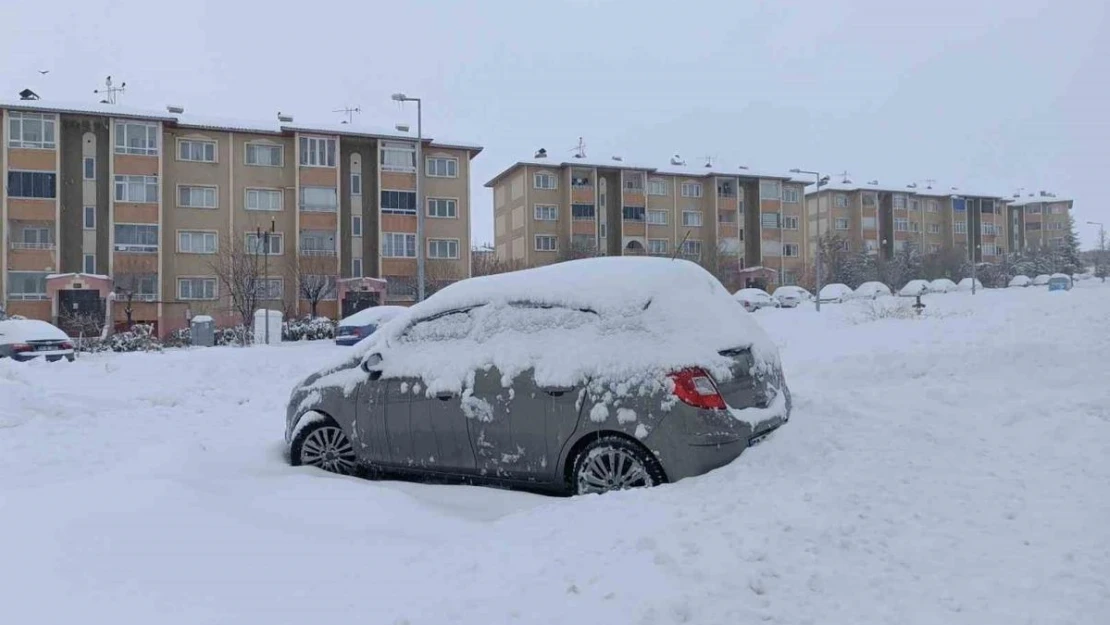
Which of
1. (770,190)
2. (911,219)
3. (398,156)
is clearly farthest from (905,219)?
(398,156)

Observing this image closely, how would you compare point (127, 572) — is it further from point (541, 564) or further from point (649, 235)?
point (649, 235)

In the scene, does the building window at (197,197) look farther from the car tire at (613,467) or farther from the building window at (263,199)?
the car tire at (613,467)

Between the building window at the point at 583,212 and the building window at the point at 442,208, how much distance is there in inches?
585

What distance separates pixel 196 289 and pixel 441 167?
16432 millimetres

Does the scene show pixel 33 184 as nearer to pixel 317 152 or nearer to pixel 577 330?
pixel 317 152

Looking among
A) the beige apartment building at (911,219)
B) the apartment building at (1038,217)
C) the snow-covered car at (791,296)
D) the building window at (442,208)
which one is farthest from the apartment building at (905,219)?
the building window at (442,208)

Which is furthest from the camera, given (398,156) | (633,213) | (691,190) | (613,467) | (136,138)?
(691,190)

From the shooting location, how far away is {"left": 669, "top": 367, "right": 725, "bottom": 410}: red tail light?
190 inches

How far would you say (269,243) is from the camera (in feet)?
152

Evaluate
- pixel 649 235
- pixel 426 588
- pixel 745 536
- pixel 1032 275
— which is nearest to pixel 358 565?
pixel 426 588

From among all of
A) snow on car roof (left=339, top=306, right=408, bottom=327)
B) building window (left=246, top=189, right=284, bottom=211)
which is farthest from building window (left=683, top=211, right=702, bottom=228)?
snow on car roof (left=339, top=306, right=408, bottom=327)

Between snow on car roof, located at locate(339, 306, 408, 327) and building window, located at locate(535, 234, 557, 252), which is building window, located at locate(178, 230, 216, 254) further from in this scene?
building window, located at locate(535, 234, 557, 252)

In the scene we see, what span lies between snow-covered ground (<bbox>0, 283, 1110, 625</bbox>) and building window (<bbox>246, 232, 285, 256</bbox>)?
131ft

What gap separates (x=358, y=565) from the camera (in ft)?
12.4
